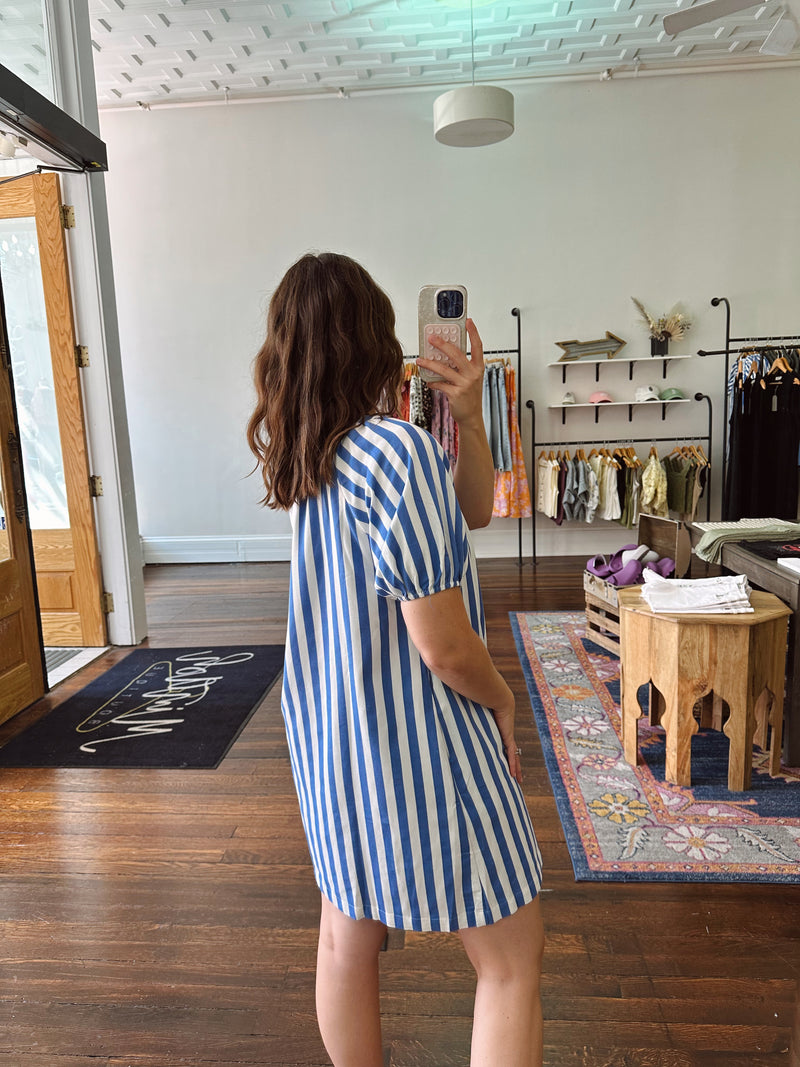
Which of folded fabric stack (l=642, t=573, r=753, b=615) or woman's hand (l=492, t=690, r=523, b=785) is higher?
woman's hand (l=492, t=690, r=523, b=785)

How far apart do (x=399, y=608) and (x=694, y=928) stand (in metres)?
1.42

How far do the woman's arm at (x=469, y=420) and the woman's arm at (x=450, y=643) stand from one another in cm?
23

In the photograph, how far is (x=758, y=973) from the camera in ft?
5.51

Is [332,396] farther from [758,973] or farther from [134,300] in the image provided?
[134,300]

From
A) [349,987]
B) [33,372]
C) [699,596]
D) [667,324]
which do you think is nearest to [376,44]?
[667,324]

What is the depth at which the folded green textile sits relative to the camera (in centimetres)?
322

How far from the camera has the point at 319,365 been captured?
0.95 meters

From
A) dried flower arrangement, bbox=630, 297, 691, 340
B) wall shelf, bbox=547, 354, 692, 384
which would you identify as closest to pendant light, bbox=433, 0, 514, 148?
wall shelf, bbox=547, 354, 692, 384

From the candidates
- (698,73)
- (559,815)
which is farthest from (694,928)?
(698,73)

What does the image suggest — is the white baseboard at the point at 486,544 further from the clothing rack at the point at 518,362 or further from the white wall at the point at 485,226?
the clothing rack at the point at 518,362

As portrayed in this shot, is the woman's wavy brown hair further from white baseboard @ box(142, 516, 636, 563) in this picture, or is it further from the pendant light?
white baseboard @ box(142, 516, 636, 563)

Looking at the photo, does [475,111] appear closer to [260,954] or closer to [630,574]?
[630,574]

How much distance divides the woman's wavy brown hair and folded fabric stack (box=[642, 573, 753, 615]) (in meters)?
1.79

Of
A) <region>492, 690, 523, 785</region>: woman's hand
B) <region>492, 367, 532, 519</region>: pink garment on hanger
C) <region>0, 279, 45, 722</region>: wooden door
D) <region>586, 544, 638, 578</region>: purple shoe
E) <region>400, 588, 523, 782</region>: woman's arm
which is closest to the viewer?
<region>400, 588, 523, 782</region>: woman's arm
